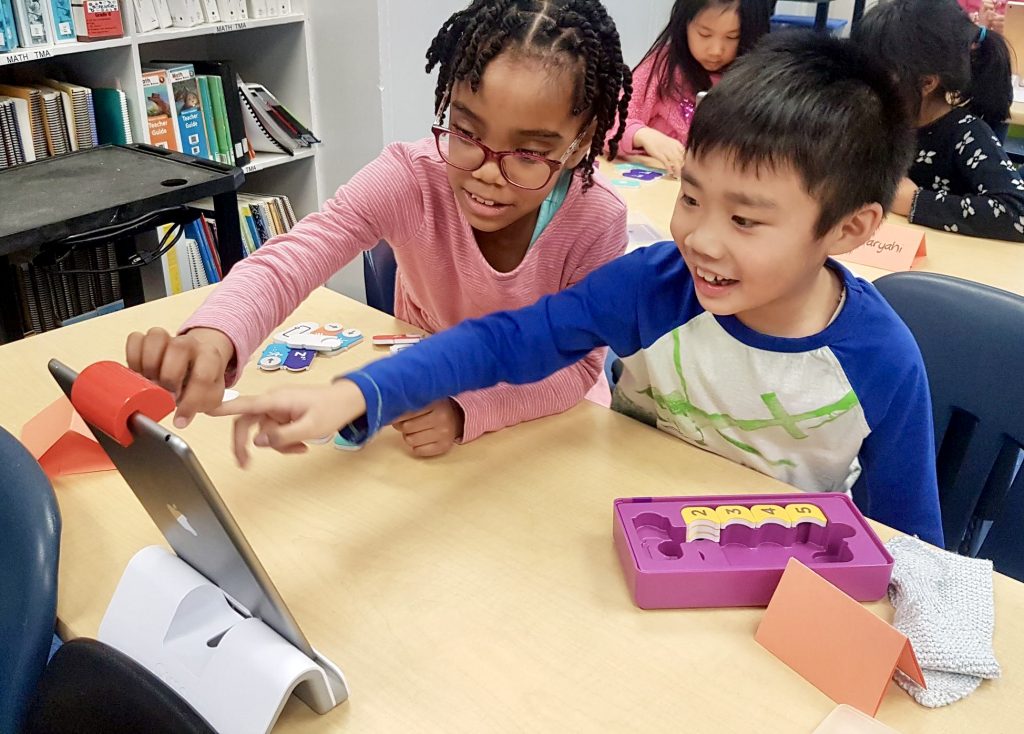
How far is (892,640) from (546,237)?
2.19 feet

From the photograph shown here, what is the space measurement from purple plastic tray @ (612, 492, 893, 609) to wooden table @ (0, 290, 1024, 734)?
0.02m

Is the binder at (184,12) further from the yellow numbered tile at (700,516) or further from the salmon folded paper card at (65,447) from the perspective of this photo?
the yellow numbered tile at (700,516)

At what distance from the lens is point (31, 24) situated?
6.53 ft

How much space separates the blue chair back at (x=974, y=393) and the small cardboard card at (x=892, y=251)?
1.51 ft

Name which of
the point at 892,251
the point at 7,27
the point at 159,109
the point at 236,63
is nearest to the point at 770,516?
the point at 892,251

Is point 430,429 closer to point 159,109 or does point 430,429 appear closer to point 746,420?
point 746,420

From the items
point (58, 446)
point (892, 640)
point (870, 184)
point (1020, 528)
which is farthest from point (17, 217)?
point (1020, 528)

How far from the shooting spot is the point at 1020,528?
3.68 feet

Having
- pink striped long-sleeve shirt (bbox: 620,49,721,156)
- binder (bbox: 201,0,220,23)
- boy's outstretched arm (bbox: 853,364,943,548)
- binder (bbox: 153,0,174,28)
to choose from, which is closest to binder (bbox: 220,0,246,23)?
binder (bbox: 201,0,220,23)

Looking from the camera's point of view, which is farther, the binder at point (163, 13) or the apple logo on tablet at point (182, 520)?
the binder at point (163, 13)

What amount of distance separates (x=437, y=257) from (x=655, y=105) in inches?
56.4

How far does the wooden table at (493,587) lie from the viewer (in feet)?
2.13

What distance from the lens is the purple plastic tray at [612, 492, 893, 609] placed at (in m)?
0.73

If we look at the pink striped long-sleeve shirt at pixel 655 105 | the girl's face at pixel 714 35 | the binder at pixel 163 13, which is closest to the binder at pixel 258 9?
the binder at pixel 163 13
